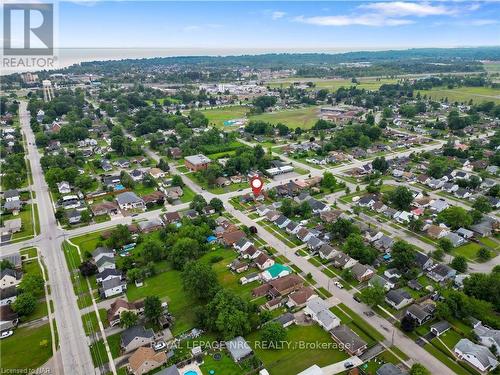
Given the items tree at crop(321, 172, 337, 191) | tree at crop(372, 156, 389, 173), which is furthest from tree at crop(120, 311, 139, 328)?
tree at crop(372, 156, 389, 173)

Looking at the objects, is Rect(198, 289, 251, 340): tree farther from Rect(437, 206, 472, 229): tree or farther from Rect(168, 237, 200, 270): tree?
Rect(437, 206, 472, 229): tree

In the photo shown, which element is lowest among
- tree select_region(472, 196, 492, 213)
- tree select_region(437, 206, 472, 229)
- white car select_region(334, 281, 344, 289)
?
white car select_region(334, 281, 344, 289)

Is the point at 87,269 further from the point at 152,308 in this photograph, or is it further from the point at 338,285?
the point at 338,285

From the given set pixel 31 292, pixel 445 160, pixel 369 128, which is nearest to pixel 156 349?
pixel 31 292

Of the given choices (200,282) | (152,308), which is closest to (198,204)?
(200,282)

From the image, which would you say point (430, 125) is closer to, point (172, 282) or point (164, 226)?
point (164, 226)

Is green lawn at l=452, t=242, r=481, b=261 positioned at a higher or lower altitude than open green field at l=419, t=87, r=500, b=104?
lower
